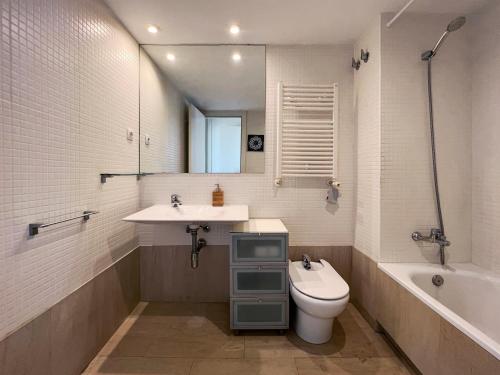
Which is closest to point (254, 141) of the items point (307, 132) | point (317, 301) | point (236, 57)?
point (307, 132)

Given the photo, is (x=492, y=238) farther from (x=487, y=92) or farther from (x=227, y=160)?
(x=227, y=160)

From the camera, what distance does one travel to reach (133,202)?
221 cm

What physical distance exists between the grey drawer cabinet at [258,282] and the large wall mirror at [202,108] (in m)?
0.73

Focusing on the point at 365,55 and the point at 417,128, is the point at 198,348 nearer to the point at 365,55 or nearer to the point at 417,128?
the point at 417,128

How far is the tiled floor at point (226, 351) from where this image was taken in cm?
158

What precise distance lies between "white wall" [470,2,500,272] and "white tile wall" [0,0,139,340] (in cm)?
257

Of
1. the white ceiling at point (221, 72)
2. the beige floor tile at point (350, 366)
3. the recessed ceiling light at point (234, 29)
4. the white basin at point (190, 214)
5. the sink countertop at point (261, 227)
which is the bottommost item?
the beige floor tile at point (350, 366)

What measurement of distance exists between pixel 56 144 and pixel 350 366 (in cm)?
210

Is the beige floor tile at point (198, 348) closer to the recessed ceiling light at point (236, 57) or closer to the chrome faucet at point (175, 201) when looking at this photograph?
the chrome faucet at point (175, 201)

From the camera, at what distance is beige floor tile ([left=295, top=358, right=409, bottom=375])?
1.56 m

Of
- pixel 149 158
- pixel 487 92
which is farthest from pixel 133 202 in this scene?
pixel 487 92

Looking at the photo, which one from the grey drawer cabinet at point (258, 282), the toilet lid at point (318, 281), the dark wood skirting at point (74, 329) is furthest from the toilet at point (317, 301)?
the dark wood skirting at point (74, 329)

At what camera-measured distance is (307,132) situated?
228 centimetres

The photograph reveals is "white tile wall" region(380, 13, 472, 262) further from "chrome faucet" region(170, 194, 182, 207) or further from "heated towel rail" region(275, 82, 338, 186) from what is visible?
"chrome faucet" region(170, 194, 182, 207)
